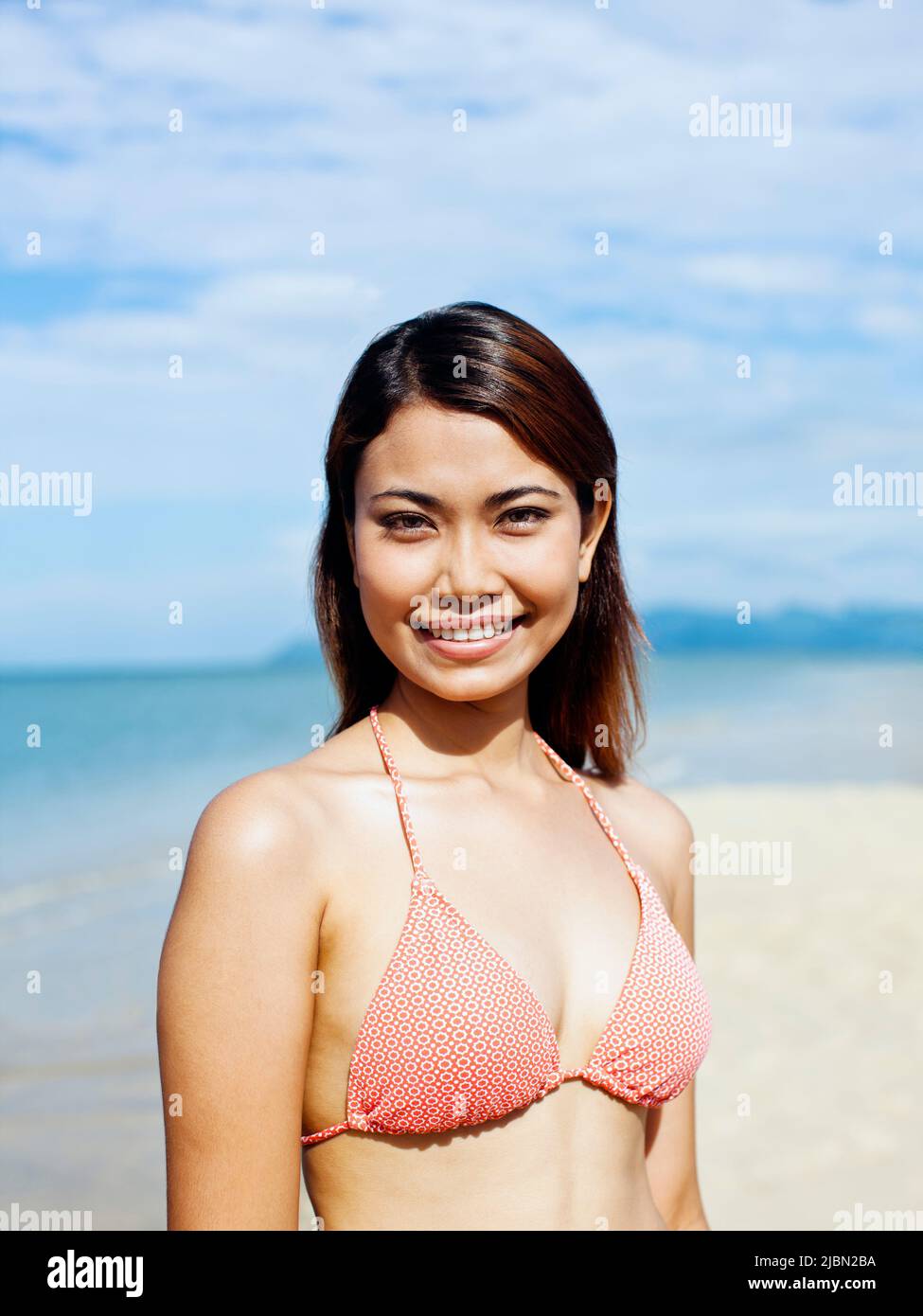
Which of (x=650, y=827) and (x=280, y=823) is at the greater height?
(x=280, y=823)

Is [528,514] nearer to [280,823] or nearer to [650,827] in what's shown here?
[280,823]

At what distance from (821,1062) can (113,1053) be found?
13.6ft

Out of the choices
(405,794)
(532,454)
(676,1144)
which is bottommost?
(676,1144)

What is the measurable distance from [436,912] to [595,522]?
902 mm

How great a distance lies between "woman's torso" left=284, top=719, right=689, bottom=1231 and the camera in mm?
2268

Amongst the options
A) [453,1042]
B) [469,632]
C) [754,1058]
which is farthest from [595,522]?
[754,1058]

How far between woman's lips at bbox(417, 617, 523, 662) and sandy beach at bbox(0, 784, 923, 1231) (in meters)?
4.07

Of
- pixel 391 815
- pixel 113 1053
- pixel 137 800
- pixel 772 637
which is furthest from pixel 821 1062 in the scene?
pixel 772 637

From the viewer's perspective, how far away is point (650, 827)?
2.96 m

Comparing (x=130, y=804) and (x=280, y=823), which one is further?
(x=130, y=804)

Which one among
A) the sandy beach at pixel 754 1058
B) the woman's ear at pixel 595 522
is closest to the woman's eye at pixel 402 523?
the woman's ear at pixel 595 522

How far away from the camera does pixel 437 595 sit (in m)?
2.37

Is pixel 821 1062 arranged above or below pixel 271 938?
below
